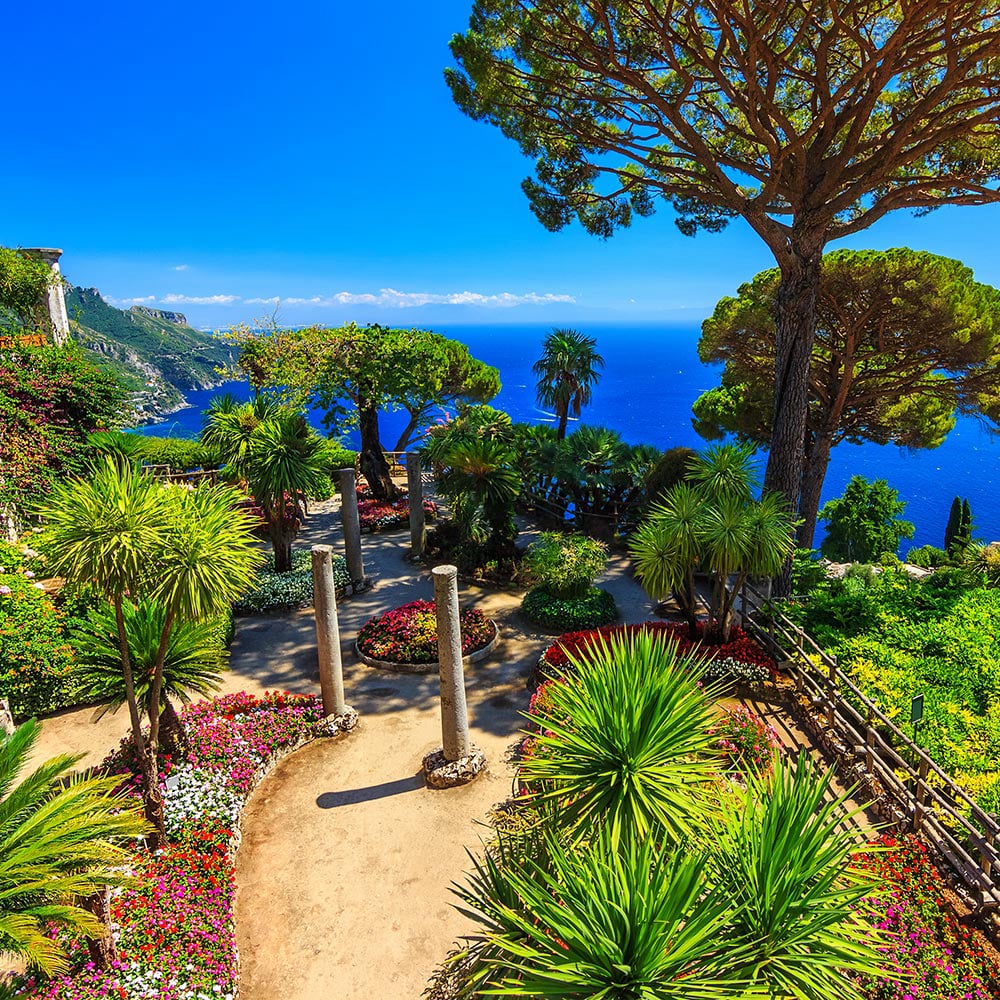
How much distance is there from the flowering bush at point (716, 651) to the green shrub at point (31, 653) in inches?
326

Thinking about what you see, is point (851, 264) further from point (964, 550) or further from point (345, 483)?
point (345, 483)

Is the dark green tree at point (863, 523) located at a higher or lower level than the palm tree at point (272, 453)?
lower

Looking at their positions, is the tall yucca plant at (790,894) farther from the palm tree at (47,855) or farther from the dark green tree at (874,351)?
the dark green tree at (874,351)

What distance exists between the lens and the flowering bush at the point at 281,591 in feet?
49.4

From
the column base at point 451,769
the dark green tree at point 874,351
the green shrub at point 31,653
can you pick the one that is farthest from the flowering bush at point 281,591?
the dark green tree at point 874,351

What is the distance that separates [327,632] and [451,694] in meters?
2.45

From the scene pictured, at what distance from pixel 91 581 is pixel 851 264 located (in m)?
19.2

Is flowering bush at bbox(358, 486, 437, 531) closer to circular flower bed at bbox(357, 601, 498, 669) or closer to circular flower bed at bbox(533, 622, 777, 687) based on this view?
circular flower bed at bbox(357, 601, 498, 669)

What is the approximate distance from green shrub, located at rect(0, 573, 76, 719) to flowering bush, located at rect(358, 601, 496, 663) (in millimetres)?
5263

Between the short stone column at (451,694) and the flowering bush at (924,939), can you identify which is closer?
the flowering bush at (924,939)

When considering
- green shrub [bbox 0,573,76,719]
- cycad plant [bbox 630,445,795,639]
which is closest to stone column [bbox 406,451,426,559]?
cycad plant [bbox 630,445,795,639]

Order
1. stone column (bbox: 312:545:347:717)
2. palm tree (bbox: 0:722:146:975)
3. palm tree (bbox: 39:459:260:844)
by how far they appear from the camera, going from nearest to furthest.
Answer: palm tree (bbox: 0:722:146:975) < palm tree (bbox: 39:459:260:844) < stone column (bbox: 312:545:347:717)

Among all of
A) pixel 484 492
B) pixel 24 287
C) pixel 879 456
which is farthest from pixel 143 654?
pixel 879 456

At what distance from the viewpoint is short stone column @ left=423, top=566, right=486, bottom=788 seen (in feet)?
30.0
